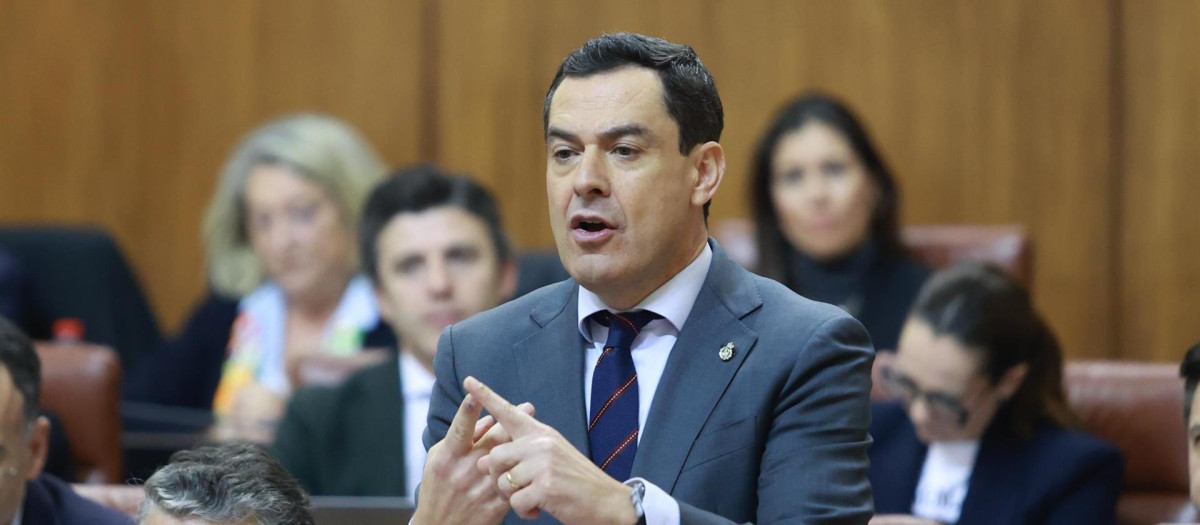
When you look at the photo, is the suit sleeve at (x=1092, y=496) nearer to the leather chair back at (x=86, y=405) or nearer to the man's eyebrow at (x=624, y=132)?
the man's eyebrow at (x=624, y=132)

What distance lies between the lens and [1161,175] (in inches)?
176

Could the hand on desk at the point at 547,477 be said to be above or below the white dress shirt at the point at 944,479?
above

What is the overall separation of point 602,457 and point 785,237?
2369 millimetres

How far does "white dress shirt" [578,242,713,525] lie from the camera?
157cm

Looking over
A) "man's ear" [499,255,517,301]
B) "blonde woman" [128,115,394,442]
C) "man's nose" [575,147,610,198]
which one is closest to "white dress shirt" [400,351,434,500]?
"man's ear" [499,255,517,301]

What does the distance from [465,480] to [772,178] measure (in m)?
2.55

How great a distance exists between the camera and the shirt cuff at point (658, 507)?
1394mm

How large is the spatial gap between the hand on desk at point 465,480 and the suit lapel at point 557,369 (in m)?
0.12

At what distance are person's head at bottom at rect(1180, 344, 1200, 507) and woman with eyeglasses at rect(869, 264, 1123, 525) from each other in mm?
394

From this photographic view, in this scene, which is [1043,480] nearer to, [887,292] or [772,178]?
[887,292]

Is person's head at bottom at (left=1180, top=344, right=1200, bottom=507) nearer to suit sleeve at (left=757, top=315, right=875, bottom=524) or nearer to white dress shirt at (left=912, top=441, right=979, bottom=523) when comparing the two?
white dress shirt at (left=912, top=441, right=979, bottom=523)

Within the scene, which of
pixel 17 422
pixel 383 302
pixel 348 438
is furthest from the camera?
pixel 383 302

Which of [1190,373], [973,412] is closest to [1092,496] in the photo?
[973,412]

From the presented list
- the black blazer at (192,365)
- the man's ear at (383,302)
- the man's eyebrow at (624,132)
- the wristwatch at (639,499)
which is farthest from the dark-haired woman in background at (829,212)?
the wristwatch at (639,499)
